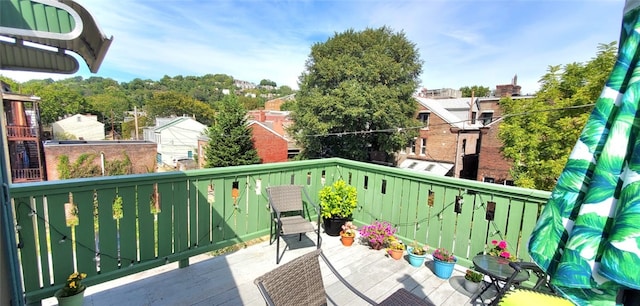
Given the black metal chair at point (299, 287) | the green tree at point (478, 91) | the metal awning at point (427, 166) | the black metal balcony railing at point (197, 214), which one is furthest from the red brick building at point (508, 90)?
the black metal chair at point (299, 287)

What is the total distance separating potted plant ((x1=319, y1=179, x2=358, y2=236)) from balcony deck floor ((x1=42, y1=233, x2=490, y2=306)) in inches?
18.9

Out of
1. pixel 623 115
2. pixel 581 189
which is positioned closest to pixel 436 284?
pixel 581 189

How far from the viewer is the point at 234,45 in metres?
26.7

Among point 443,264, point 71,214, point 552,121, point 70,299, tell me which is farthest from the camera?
point 552,121

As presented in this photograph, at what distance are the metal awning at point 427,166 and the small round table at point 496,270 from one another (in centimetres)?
1568

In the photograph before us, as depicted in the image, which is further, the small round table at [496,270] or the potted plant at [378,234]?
the potted plant at [378,234]

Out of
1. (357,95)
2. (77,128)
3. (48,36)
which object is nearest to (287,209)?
(48,36)

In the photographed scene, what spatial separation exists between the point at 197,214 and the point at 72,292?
112 cm

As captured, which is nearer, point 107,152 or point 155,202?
point 155,202

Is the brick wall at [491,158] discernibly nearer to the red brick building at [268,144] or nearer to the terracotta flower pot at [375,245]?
the red brick building at [268,144]

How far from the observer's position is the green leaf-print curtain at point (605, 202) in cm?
79

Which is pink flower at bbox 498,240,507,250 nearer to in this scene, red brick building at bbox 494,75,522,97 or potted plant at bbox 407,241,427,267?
potted plant at bbox 407,241,427,267

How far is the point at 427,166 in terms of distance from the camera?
19.6m

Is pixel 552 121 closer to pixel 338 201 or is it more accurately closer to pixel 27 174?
pixel 338 201
